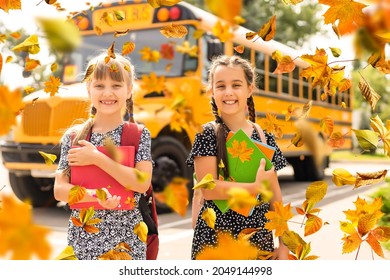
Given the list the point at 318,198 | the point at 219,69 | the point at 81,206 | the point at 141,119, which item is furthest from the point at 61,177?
the point at 141,119

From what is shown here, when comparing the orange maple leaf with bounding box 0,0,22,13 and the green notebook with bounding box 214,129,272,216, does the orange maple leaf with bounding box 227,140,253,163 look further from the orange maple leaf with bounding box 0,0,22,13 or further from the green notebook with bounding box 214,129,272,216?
the orange maple leaf with bounding box 0,0,22,13

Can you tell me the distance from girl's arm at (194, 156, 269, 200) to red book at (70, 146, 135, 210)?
8.6 inches

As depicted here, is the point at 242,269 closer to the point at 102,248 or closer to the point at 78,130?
the point at 102,248

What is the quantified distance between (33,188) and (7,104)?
19.8ft

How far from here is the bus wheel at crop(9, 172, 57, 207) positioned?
6504mm

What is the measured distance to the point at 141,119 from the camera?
209 inches

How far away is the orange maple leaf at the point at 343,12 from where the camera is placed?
1.19 metres

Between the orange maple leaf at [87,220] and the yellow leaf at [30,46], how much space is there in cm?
55

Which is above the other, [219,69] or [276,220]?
[219,69]

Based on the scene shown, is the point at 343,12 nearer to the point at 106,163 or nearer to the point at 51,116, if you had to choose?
the point at 106,163

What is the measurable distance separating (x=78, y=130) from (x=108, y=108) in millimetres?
146

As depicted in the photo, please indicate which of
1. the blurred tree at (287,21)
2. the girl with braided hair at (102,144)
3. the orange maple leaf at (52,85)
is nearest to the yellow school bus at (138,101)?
the girl with braided hair at (102,144)

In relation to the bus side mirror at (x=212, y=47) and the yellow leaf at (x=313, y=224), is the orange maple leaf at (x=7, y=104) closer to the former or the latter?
the yellow leaf at (x=313, y=224)

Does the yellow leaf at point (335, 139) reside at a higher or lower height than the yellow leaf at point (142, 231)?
higher
